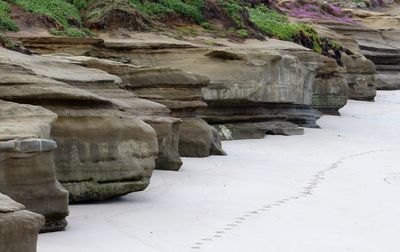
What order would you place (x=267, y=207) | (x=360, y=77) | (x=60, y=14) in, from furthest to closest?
(x=360, y=77), (x=60, y=14), (x=267, y=207)

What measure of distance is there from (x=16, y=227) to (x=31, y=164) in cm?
139

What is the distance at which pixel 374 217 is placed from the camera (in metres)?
9.12

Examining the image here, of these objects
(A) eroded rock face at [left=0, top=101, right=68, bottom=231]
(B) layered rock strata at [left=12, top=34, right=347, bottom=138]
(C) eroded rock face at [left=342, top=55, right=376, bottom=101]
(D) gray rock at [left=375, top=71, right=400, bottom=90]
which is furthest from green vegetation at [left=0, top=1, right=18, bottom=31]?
(D) gray rock at [left=375, top=71, right=400, bottom=90]

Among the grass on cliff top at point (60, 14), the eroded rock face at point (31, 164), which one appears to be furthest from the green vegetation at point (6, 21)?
the eroded rock face at point (31, 164)

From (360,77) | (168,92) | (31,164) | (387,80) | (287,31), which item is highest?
(31,164)

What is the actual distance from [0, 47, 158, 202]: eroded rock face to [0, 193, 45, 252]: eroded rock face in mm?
2508

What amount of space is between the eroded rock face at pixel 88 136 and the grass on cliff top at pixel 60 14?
23.1 ft

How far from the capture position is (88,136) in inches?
342

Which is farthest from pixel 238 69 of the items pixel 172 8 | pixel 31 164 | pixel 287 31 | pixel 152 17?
pixel 31 164

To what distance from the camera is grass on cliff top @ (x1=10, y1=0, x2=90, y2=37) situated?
1630 cm

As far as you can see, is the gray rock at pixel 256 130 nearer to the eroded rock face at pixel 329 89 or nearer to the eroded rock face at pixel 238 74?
the eroded rock face at pixel 238 74

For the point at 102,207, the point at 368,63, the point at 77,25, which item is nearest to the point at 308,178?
the point at 102,207

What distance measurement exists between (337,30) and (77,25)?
16.5 meters

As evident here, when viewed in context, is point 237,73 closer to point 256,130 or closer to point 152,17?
point 256,130
